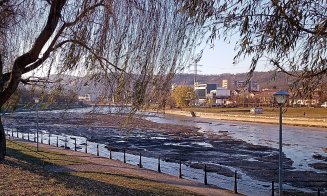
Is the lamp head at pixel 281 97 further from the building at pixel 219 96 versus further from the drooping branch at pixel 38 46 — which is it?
the building at pixel 219 96

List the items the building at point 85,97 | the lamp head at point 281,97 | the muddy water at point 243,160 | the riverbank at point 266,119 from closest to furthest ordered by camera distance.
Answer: the building at point 85,97, the lamp head at point 281,97, the muddy water at point 243,160, the riverbank at point 266,119

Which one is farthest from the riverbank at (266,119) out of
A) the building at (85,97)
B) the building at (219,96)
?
the building at (85,97)

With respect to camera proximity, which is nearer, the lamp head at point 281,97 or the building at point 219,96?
the lamp head at point 281,97

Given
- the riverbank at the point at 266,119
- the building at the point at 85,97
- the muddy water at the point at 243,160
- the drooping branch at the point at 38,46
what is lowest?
the muddy water at the point at 243,160

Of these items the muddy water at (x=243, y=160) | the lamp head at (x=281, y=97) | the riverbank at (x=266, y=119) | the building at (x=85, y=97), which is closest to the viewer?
the building at (x=85, y=97)

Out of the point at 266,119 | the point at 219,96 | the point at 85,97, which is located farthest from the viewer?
the point at 219,96

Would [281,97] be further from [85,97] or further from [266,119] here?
[266,119]

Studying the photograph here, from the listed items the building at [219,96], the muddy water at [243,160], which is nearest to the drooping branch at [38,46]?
the muddy water at [243,160]

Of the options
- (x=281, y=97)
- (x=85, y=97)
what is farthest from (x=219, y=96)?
(x=85, y=97)

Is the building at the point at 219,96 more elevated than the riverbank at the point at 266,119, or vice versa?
the building at the point at 219,96

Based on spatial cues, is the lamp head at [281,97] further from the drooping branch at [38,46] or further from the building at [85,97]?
the drooping branch at [38,46]

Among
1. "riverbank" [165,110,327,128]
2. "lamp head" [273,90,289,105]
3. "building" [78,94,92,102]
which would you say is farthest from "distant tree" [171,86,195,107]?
"riverbank" [165,110,327,128]

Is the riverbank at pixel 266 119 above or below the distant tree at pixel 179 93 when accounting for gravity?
below

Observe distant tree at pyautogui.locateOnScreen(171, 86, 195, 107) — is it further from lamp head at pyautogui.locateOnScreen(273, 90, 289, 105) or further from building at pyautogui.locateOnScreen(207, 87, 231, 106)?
building at pyautogui.locateOnScreen(207, 87, 231, 106)
